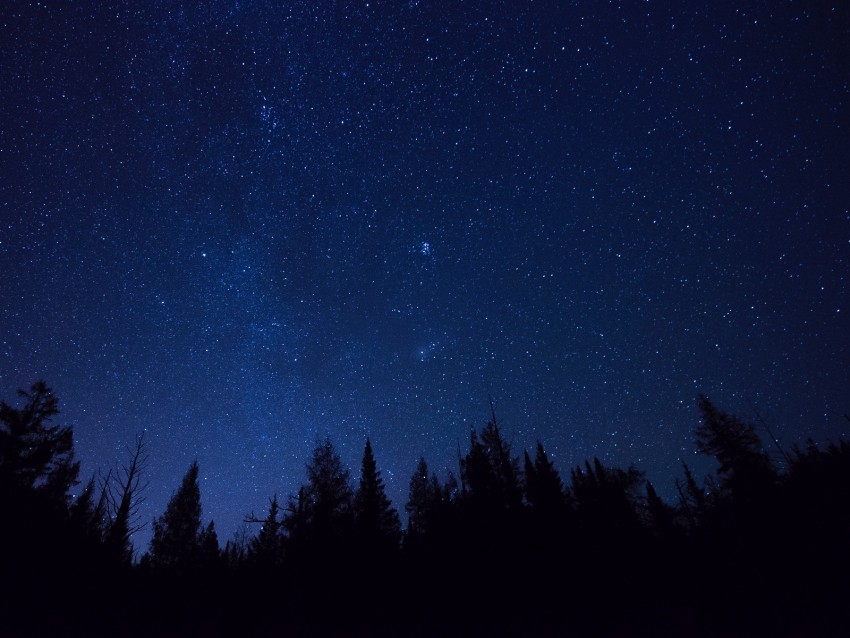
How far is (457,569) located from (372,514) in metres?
8.91

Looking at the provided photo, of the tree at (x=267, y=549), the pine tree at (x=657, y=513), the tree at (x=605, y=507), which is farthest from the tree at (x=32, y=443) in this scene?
the pine tree at (x=657, y=513)

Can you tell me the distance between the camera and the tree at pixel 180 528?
3641 centimetres

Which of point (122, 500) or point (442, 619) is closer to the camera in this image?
point (442, 619)

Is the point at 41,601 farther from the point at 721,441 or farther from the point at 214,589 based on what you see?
the point at 721,441

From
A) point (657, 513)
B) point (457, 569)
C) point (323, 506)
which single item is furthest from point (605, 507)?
point (323, 506)

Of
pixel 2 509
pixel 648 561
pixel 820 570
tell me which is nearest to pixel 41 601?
pixel 2 509

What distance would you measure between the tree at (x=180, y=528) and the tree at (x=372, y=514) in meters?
15.0

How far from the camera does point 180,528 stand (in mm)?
38812

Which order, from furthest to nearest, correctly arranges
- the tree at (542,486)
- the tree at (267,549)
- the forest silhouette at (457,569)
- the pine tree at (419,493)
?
the pine tree at (419,493), the tree at (542,486), the tree at (267,549), the forest silhouette at (457,569)

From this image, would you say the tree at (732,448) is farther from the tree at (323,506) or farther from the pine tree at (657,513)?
the tree at (323,506)

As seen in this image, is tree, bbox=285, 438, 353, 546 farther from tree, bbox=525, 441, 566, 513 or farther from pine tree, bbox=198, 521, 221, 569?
tree, bbox=525, 441, 566, 513

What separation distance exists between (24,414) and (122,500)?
7588 mm

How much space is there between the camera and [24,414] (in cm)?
2386

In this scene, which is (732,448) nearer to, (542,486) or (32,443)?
(542,486)
